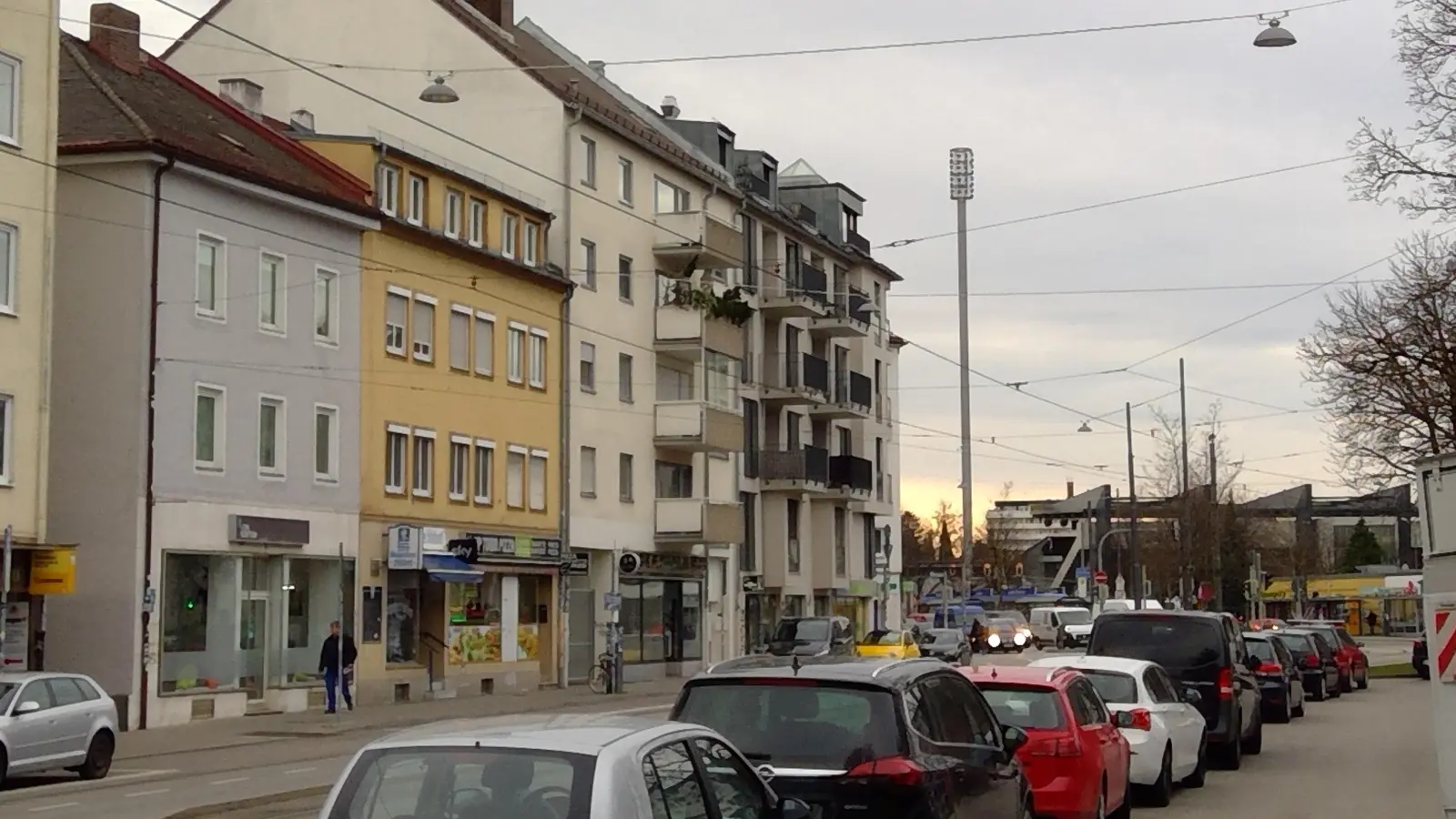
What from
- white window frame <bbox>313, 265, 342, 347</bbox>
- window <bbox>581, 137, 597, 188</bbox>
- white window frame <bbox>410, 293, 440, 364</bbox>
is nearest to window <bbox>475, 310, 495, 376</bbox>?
white window frame <bbox>410, 293, 440, 364</bbox>

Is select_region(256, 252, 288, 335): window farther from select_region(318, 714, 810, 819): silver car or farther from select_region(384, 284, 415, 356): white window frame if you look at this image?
select_region(318, 714, 810, 819): silver car

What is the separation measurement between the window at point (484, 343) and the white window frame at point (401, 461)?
3542 millimetres

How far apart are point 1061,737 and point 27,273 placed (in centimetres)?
2220

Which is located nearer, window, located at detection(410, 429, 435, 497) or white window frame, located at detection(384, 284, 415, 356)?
A: white window frame, located at detection(384, 284, 415, 356)

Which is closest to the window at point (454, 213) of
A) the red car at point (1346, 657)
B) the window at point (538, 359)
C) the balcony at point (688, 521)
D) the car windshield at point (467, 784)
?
the window at point (538, 359)

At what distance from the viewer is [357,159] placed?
4038 centimetres

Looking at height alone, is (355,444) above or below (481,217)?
below

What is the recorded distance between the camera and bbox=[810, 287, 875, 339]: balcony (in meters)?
66.1

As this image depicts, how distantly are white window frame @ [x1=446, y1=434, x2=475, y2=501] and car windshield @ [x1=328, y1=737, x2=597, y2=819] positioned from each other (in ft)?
118

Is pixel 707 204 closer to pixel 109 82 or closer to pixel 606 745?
pixel 109 82

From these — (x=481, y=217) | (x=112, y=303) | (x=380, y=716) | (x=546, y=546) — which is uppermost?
(x=481, y=217)

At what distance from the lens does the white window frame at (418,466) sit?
41688 mm

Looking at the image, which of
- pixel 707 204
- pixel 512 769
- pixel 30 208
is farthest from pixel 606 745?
pixel 707 204

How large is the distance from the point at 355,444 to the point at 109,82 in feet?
28.3
